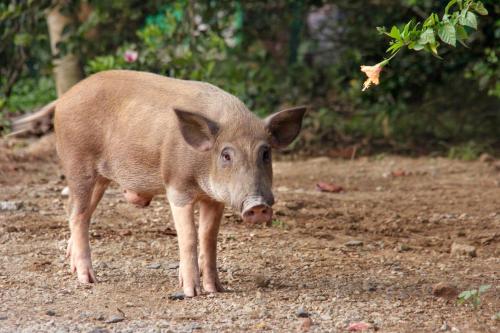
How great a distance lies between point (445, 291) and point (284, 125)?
1170 mm

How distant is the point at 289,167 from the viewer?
925 centimetres

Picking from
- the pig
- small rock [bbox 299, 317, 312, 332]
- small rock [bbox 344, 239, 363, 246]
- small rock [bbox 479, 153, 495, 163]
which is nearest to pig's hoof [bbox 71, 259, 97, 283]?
the pig

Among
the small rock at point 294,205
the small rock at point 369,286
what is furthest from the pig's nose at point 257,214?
the small rock at point 294,205

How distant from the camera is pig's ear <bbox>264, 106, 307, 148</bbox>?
499cm

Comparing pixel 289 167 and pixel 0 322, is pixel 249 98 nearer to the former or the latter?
pixel 289 167

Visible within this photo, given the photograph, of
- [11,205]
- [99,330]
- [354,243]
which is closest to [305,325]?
[99,330]

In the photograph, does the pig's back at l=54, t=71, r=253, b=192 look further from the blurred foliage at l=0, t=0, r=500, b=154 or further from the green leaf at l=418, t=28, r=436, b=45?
the blurred foliage at l=0, t=0, r=500, b=154

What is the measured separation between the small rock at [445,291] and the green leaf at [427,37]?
4.54ft

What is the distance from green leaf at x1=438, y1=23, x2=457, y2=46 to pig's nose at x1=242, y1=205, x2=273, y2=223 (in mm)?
1167

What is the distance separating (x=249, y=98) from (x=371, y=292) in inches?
216

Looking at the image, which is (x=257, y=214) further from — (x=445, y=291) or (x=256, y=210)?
(x=445, y=291)

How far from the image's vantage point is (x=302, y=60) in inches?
479

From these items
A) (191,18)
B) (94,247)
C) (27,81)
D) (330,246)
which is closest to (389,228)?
(330,246)

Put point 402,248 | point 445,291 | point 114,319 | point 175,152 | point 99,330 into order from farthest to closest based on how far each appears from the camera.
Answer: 1. point 402,248
2. point 175,152
3. point 445,291
4. point 114,319
5. point 99,330
